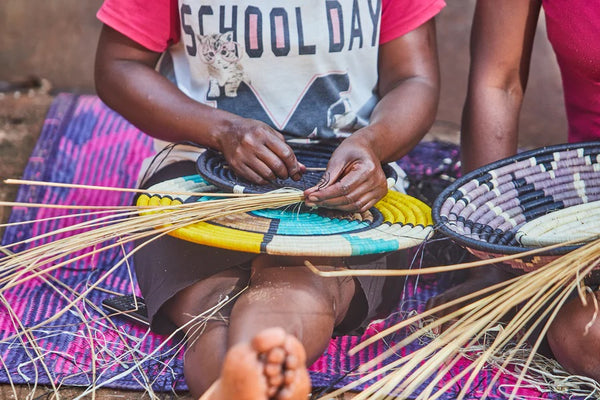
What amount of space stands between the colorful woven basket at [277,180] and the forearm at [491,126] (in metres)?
0.35

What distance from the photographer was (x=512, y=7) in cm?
202

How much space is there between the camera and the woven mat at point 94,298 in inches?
66.6

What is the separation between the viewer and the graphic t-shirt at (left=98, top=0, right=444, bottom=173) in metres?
1.89

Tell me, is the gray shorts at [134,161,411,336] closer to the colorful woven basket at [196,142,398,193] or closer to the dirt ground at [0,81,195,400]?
the colorful woven basket at [196,142,398,193]

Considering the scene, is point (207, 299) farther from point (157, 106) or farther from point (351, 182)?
point (157, 106)

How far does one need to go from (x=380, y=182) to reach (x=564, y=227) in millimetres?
357

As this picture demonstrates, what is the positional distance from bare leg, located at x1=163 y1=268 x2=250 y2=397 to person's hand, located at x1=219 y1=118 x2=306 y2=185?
194 millimetres

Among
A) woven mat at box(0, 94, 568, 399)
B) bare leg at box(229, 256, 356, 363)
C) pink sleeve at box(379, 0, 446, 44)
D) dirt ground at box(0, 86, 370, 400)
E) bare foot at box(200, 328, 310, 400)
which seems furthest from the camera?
dirt ground at box(0, 86, 370, 400)

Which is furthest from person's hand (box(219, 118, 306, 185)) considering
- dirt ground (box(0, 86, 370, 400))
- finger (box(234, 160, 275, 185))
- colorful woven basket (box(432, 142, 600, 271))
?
dirt ground (box(0, 86, 370, 400))

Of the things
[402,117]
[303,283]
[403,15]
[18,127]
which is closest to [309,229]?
[303,283]

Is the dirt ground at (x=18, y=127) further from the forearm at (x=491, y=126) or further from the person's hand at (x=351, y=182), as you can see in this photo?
the forearm at (x=491, y=126)

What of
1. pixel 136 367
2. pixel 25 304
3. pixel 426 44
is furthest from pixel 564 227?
pixel 25 304

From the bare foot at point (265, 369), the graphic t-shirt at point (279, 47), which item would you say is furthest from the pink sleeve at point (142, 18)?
the bare foot at point (265, 369)

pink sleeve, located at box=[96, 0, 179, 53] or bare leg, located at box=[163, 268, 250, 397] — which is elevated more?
pink sleeve, located at box=[96, 0, 179, 53]
